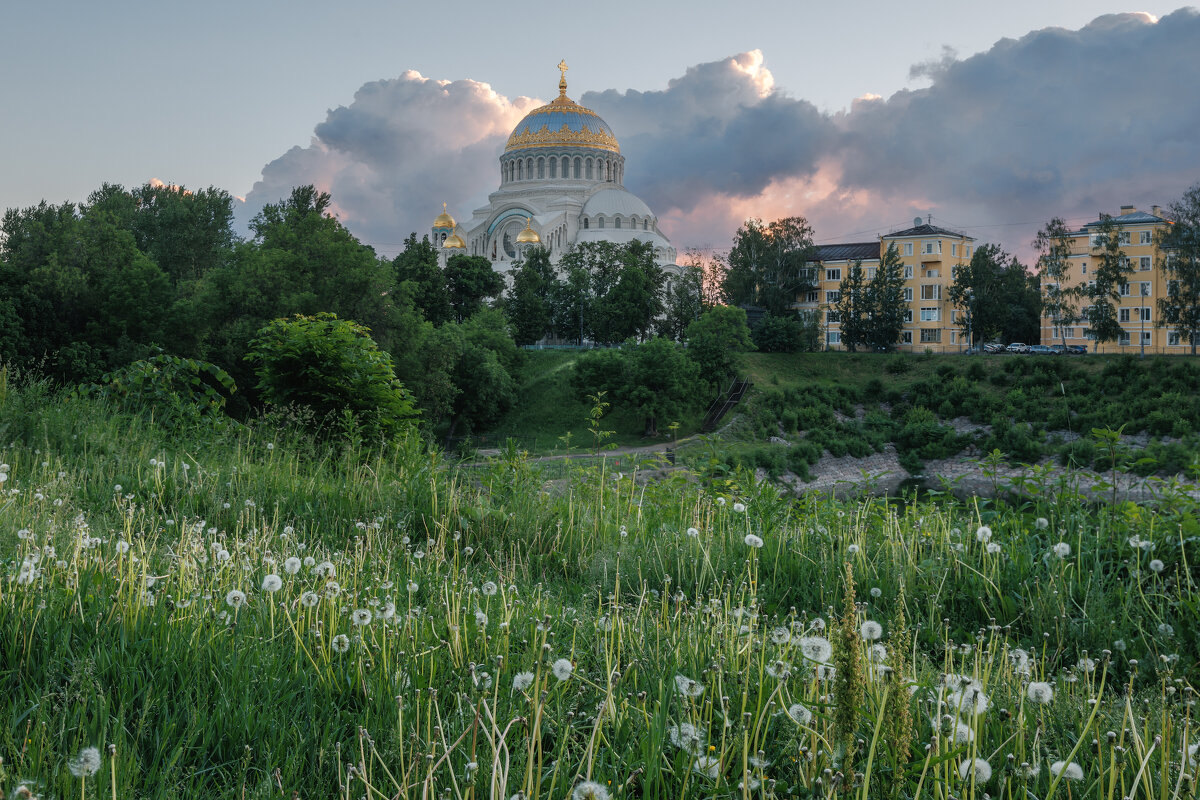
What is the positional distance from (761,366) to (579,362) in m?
10.9

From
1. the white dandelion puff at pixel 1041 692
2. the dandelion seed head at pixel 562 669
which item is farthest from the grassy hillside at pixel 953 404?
the dandelion seed head at pixel 562 669

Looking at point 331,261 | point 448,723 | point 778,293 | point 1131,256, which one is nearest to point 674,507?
point 448,723

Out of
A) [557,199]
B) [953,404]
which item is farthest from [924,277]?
[557,199]

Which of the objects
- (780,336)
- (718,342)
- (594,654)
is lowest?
(594,654)

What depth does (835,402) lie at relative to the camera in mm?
42406

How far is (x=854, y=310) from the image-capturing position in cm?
5109

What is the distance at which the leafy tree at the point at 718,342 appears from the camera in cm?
4047

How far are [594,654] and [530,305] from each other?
4780 cm

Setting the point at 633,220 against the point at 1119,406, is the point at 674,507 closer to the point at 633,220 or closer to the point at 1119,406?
the point at 1119,406

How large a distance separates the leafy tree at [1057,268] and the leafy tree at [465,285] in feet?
99.3

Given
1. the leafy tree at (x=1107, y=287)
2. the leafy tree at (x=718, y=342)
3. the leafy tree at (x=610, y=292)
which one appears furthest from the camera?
the leafy tree at (x=610, y=292)

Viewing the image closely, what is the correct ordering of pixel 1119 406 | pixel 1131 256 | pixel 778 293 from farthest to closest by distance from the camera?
pixel 778 293, pixel 1131 256, pixel 1119 406

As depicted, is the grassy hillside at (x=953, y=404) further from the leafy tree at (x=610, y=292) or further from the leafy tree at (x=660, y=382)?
the leafy tree at (x=610, y=292)

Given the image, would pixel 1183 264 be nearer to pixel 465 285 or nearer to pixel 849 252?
pixel 849 252
